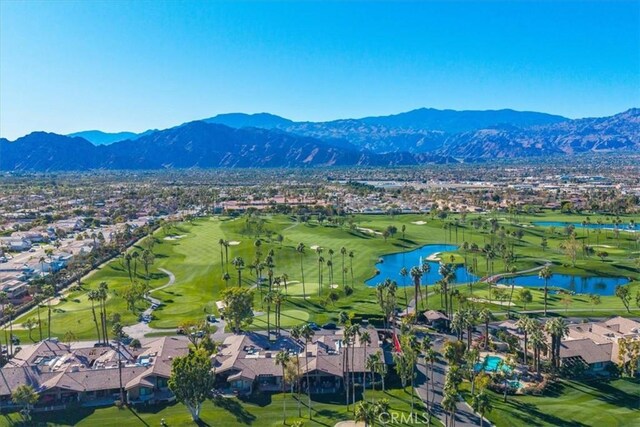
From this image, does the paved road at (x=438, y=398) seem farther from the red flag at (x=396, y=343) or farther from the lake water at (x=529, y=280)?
the lake water at (x=529, y=280)

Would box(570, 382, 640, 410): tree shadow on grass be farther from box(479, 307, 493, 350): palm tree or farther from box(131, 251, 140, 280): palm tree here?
box(131, 251, 140, 280): palm tree

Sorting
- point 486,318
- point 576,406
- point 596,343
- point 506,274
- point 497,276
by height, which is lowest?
point 576,406

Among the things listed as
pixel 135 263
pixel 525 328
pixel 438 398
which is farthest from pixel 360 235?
pixel 438 398

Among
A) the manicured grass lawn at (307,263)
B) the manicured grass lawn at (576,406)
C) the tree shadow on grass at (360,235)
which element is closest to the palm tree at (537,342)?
the manicured grass lawn at (576,406)

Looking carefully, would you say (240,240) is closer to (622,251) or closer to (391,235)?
(391,235)

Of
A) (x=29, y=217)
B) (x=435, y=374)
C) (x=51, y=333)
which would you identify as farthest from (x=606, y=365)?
(x=29, y=217)

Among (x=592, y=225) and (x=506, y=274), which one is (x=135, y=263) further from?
(x=592, y=225)
